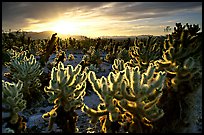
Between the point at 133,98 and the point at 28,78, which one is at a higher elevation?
the point at 28,78

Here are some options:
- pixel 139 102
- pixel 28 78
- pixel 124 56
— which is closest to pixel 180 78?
pixel 139 102

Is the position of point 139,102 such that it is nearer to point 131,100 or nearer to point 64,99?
point 131,100

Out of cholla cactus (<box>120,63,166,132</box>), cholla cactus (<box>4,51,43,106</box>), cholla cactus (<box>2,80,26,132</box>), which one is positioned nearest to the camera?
cholla cactus (<box>120,63,166,132</box>)

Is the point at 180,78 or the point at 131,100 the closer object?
the point at 131,100

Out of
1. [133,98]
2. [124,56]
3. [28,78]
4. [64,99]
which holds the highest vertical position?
[124,56]

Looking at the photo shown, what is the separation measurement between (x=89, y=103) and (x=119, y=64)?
8.40ft

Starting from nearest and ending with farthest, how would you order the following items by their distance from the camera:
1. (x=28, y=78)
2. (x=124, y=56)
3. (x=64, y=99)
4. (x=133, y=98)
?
(x=133, y=98) < (x=64, y=99) < (x=28, y=78) < (x=124, y=56)

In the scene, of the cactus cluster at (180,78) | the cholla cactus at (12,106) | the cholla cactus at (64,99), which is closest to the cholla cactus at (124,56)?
the cactus cluster at (180,78)

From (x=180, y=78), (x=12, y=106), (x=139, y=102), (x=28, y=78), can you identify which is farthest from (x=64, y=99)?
(x=28, y=78)

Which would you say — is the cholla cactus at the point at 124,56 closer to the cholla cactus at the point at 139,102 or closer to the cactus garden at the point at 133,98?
the cactus garden at the point at 133,98

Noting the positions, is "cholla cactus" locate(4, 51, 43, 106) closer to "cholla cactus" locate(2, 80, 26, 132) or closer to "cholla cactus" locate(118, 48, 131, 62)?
"cholla cactus" locate(2, 80, 26, 132)

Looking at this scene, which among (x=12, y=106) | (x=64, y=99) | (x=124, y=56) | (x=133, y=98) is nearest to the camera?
(x=133, y=98)

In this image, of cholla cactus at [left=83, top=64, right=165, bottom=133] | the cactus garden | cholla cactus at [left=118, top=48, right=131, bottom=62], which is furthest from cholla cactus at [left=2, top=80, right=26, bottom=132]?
cholla cactus at [left=118, top=48, right=131, bottom=62]

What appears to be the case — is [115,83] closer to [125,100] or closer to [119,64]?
[125,100]
